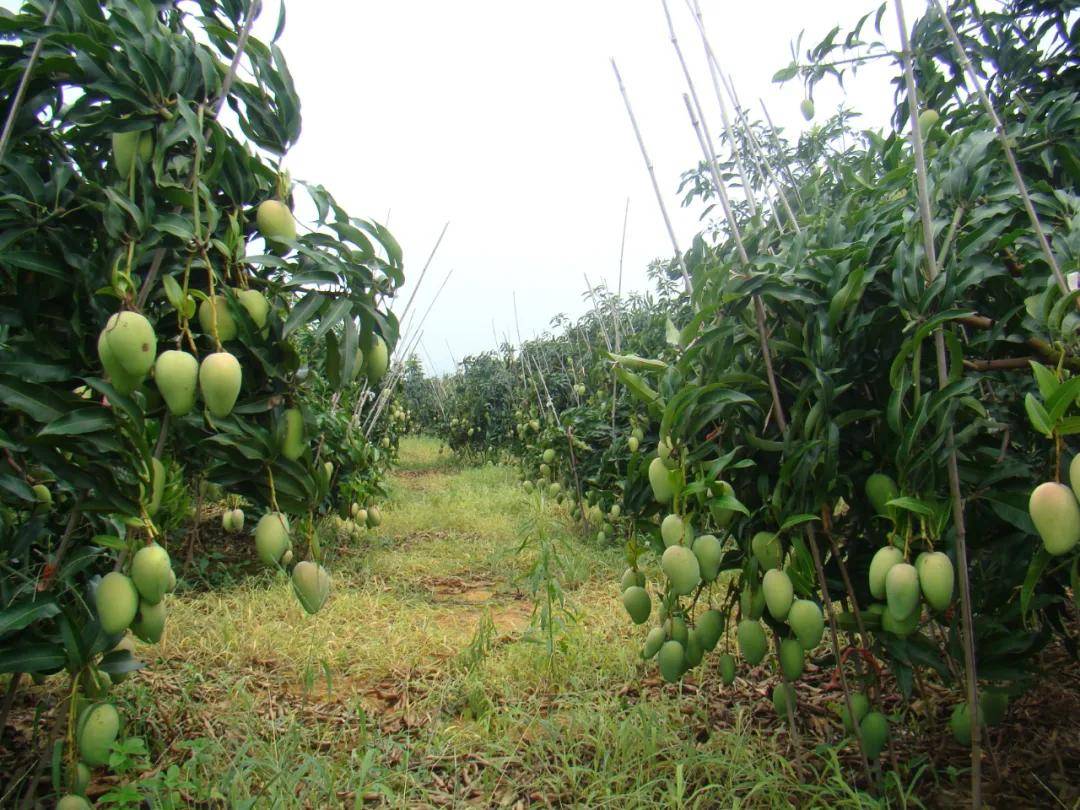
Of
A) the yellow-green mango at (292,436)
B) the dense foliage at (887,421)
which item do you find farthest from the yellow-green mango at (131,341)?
the dense foliage at (887,421)

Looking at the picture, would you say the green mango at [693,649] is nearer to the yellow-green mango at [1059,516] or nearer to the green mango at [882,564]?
the green mango at [882,564]

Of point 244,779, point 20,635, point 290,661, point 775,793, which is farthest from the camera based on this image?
point 290,661

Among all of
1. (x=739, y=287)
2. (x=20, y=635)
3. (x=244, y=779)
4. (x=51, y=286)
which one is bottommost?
(x=244, y=779)

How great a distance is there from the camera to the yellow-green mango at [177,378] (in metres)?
1.02

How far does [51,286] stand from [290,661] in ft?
5.36

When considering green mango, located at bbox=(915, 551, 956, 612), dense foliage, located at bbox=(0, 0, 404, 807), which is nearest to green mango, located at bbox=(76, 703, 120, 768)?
dense foliage, located at bbox=(0, 0, 404, 807)

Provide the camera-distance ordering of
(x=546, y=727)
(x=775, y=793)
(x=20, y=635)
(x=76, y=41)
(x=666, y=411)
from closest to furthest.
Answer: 1. (x=76, y=41)
2. (x=20, y=635)
3. (x=666, y=411)
4. (x=775, y=793)
5. (x=546, y=727)

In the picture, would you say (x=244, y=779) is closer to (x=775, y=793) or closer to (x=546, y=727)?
(x=546, y=727)

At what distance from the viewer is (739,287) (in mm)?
1300

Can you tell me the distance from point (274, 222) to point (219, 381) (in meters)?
0.31

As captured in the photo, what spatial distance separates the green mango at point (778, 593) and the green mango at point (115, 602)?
1.01 m

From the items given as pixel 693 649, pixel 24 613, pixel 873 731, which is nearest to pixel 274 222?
pixel 24 613

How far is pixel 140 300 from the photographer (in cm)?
109

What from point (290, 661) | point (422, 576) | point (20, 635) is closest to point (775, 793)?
point (20, 635)
